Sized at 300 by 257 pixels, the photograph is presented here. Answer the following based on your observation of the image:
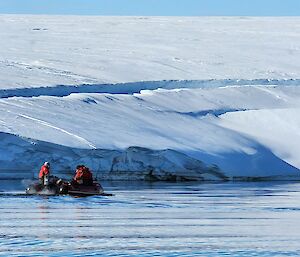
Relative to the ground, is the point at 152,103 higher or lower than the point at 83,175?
higher

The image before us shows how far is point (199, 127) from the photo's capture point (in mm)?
28922

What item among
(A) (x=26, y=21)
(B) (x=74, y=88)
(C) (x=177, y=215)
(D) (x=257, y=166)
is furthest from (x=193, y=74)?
(C) (x=177, y=215)

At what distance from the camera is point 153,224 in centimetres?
1376

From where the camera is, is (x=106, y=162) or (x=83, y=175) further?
(x=106, y=162)

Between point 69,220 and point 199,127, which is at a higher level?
point 199,127

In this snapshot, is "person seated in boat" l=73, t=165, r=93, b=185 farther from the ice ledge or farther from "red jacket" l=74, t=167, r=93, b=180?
the ice ledge

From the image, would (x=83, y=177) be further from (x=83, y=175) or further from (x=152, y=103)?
(x=152, y=103)

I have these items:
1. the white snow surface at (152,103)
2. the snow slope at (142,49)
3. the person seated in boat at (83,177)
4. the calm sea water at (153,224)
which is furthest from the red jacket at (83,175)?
the snow slope at (142,49)

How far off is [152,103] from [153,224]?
16.5 m

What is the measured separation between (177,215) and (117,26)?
27.6 m

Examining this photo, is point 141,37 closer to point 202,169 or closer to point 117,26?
point 117,26

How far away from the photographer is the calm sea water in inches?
436

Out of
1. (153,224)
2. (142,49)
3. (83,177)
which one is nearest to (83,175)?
(83,177)

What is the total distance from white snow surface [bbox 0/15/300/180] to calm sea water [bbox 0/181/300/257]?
4434 mm
